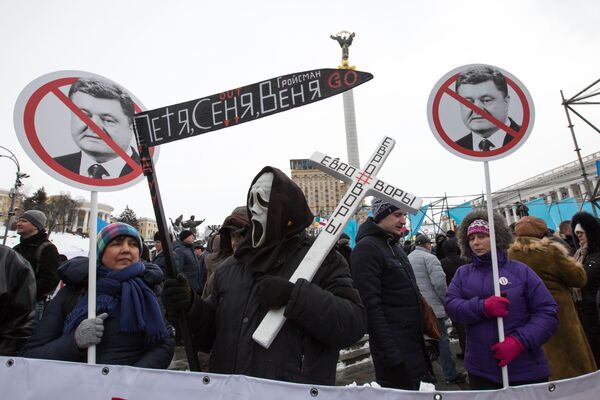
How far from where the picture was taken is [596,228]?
3.41 m

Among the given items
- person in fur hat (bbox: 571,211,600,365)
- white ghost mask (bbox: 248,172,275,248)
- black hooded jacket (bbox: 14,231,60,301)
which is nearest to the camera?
white ghost mask (bbox: 248,172,275,248)

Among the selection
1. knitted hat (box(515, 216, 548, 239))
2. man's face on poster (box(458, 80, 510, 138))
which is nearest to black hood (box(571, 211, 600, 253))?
knitted hat (box(515, 216, 548, 239))

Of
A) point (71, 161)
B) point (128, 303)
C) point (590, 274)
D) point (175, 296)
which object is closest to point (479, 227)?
point (590, 274)

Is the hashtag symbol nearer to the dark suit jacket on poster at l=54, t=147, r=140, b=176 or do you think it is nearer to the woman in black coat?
the woman in black coat

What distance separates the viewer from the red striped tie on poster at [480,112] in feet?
8.16

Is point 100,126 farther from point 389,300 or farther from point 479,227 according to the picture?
point 479,227

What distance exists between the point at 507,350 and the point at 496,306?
0.82ft

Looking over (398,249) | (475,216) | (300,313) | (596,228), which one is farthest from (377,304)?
(596,228)

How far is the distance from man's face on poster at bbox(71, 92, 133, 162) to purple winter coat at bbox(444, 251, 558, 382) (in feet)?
7.53

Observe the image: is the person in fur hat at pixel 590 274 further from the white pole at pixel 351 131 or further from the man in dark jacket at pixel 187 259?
the white pole at pixel 351 131

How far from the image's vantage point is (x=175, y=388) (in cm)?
142

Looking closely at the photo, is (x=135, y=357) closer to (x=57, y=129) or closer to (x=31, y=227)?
(x=57, y=129)

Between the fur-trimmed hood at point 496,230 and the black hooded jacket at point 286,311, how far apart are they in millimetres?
1396

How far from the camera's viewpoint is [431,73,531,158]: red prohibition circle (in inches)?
97.3
